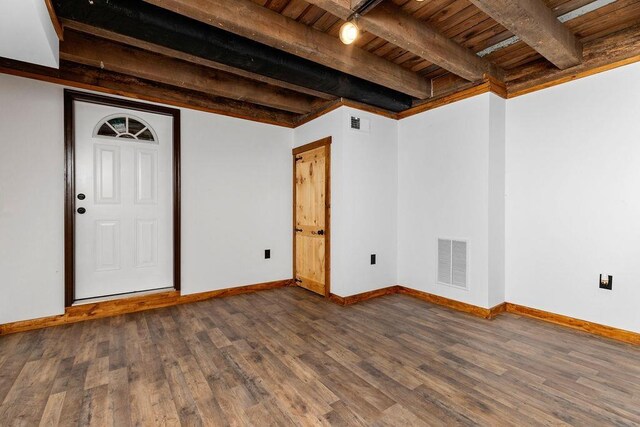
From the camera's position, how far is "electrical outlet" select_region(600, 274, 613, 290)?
2631mm

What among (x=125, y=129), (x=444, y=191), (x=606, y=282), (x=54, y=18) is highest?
(x=54, y=18)

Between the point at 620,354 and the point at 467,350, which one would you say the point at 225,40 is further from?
the point at 620,354

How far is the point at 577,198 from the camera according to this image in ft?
9.23

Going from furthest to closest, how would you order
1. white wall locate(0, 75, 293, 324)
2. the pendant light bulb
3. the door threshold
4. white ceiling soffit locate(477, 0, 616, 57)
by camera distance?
the door threshold → white wall locate(0, 75, 293, 324) → white ceiling soffit locate(477, 0, 616, 57) → the pendant light bulb

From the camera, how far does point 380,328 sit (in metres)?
2.84

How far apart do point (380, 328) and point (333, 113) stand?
8.13ft

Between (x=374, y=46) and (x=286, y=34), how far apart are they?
92 cm

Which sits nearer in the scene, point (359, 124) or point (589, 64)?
point (589, 64)

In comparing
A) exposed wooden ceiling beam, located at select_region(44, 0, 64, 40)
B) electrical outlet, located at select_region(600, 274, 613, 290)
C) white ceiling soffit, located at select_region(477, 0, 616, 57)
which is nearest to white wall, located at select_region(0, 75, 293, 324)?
exposed wooden ceiling beam, located at select_region(44, 0, 64, 40)

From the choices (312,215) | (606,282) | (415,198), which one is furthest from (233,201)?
(606,282)

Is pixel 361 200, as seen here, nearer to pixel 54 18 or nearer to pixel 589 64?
pixel 589 64

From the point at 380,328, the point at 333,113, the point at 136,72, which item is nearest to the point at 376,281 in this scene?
the point at 380,328

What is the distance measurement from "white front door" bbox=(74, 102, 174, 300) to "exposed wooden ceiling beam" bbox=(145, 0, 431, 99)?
1.89 metres

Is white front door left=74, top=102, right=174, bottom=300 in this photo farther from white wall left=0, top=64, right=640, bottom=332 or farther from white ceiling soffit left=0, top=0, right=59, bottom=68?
white ceiling soffit left=0, top=0, right=59, bottom=68
